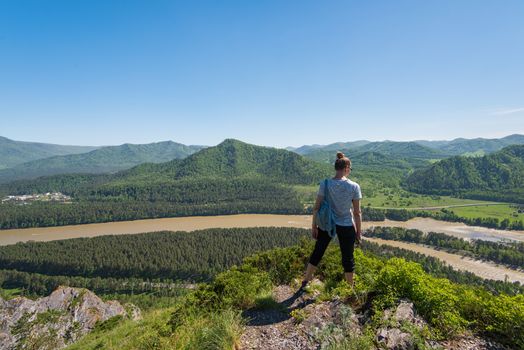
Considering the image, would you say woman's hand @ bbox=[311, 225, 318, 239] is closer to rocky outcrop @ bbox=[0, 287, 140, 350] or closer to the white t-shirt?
the white t-shirt

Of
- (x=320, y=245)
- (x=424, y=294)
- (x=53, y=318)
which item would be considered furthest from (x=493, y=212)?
(x=53, y=318)

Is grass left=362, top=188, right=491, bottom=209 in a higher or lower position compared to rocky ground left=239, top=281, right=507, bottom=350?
lower

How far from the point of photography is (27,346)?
29250mm

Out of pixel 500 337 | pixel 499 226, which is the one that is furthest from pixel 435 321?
pixel 499 226

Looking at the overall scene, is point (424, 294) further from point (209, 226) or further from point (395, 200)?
point (395, 200)

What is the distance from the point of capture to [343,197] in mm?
7078

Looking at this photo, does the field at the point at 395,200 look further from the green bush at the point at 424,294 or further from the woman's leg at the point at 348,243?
the green bush at the point at 424,294

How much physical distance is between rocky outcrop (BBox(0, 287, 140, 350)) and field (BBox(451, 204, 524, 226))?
463 ft

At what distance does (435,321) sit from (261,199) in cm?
15932

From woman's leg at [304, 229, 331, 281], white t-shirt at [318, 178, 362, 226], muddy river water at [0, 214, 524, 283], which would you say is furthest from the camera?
muddy river water at [0, 214, 524, 283]

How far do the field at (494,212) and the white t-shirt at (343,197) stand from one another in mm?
142897

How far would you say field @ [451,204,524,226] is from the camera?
4643 inches

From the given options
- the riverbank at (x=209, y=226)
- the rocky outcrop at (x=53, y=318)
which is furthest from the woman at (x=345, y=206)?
the riverbank at (x=209, y=226)

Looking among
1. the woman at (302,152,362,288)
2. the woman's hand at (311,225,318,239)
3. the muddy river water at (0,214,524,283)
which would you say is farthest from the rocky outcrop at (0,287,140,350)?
the muddy river water at (0,214,524,283)
